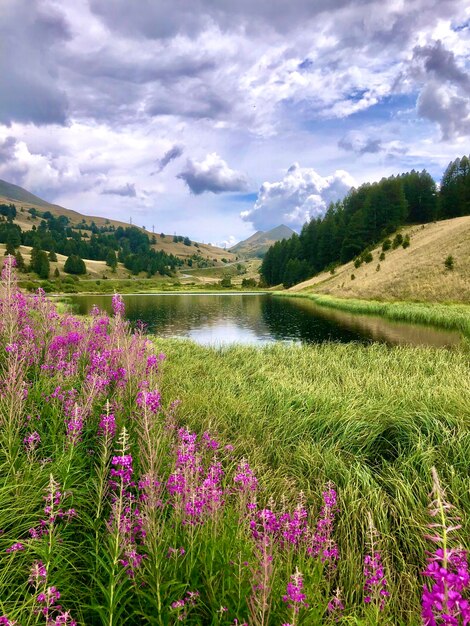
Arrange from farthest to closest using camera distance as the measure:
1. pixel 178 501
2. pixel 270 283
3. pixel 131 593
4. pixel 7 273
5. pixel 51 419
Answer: pixel 270 283 < pixel 7 273 < pixel 51 419 < pixel 178 501 < pixel 131 593

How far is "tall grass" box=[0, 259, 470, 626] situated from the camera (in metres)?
2.53

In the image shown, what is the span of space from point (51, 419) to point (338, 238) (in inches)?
4192

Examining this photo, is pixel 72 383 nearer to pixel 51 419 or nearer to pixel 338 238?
pixel 51 419

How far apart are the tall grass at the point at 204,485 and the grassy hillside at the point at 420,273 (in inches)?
1644

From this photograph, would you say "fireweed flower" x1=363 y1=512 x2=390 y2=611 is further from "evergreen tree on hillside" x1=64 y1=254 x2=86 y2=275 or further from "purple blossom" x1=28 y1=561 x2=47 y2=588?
"evergreen tree on hillside" x1=64 y1=254 x2=86 y2=275

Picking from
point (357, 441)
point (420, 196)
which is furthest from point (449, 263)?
point (420, 196)

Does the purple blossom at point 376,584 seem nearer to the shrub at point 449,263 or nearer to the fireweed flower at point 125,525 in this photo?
the fireweed flower at point 125,525

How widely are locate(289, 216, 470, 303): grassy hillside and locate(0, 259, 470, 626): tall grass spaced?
41.8 m

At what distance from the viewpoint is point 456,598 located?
4.21 feet

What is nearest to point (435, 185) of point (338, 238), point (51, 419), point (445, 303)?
point (338, 238)

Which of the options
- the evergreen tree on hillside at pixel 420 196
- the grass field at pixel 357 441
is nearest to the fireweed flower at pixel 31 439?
the grass field at pixel 357 441

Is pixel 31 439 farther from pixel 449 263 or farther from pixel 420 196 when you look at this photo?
pixel 420 196

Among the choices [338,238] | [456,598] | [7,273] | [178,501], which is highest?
[338,238]

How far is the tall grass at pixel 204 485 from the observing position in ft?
8.30
